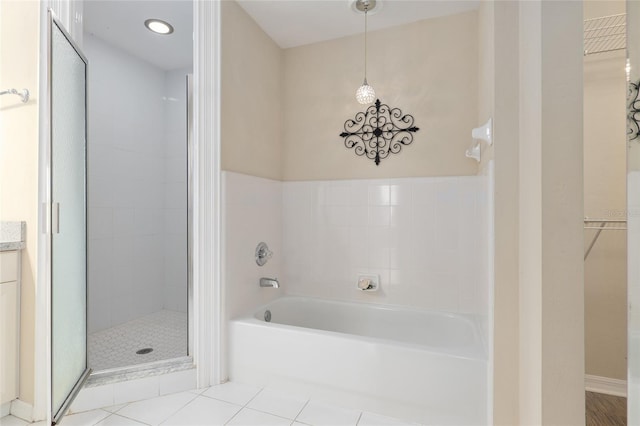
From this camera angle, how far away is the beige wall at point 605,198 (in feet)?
6.23

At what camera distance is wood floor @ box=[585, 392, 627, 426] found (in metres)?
1.66

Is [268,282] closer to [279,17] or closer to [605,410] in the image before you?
[279,17]

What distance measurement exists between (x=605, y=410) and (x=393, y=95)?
234 centimetres

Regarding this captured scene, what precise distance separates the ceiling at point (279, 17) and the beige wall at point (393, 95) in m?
0.09

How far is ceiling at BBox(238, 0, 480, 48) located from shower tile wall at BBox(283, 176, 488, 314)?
3.78 feet

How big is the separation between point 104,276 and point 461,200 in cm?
293

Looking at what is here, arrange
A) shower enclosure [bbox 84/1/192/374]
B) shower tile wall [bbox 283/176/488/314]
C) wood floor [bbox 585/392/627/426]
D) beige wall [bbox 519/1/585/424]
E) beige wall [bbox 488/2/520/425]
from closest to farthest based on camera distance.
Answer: beige wall [bbox 519/1/585/424], beige wall [bbox 488/2/520/425], wood floor [bbox 585/392/627/426], shower tile wall [bbox 283/176/488/314], shower enclosure [bbox 84/1/192/374]

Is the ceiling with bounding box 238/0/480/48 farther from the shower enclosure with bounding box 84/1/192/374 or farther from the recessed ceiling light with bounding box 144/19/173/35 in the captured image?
the recessed ceiling light with bounding box 144/19/173/35

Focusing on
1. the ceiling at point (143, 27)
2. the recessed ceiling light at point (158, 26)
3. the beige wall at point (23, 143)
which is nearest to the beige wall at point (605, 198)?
the ceiling at point (143, 27)

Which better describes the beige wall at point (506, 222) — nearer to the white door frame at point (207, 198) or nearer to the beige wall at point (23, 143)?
the white door frame at point (207, 198)

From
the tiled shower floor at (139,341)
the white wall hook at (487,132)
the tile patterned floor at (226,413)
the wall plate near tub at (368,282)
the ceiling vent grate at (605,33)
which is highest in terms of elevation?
the ceiling vent grate at (605,33)

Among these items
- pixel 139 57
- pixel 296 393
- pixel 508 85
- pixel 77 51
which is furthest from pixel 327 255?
pixel 139 57

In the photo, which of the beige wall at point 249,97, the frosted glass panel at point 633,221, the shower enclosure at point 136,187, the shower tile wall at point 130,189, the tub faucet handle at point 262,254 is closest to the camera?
the frosted glass panel at point 633,221

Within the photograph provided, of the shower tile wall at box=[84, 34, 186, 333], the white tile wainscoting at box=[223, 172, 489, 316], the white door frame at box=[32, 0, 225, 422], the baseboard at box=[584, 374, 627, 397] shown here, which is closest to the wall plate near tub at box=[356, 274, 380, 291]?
the white tile wainscoting at box=[223, 172, 489, 316]
